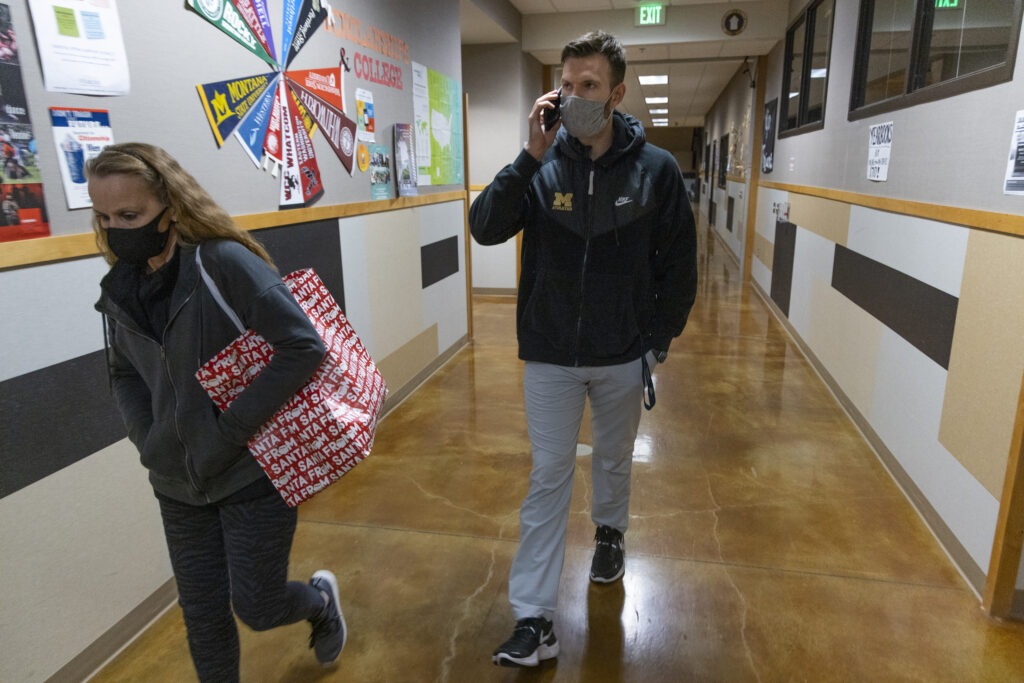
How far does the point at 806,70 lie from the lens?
18.5 feet

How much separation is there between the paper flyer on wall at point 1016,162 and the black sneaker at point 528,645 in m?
1.91

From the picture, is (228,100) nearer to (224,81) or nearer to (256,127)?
(224,81)

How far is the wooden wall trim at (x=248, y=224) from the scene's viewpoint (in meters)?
1.62

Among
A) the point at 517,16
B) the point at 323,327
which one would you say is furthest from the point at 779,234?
the point at 323,327

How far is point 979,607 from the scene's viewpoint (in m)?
2.11

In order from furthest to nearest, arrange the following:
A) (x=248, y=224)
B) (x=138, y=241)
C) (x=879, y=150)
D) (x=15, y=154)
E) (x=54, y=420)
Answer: (x=879, y=150)
(x=248, y=224)
(x=54, y=420)
(x=15, y=154)
(x=138, y=241)

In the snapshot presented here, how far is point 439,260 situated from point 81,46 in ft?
9.70

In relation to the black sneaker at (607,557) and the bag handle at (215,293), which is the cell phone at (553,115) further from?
the black sneaker at (607,557)

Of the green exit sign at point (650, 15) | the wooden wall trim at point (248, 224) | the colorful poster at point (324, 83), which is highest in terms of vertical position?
the green exit sign at point (650, 15)

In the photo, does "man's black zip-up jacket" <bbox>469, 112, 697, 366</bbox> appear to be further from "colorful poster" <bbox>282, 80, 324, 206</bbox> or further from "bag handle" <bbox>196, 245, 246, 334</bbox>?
"colorful poster" <bbox>282, 80, 324, 206</bbox>

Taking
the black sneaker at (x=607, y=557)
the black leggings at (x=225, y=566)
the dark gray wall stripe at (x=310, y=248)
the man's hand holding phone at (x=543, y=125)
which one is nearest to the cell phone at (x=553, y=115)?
the man's hand holding phone at (x=543, y=125)

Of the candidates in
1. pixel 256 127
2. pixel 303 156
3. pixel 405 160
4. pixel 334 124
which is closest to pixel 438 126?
pixel 405 160

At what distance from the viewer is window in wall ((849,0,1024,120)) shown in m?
2.33

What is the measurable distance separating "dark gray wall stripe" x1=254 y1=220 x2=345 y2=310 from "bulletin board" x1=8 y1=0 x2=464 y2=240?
0.11 m
